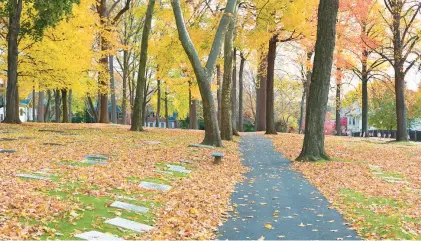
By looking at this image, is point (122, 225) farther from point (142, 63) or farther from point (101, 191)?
point (142, 63)

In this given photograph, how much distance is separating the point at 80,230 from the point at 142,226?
93cm

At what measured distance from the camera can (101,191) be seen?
7.41m

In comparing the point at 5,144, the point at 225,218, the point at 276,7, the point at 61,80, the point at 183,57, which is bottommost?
the point at 225,218

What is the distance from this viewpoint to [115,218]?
20.1ft

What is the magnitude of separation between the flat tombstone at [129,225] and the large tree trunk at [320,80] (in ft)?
27.5

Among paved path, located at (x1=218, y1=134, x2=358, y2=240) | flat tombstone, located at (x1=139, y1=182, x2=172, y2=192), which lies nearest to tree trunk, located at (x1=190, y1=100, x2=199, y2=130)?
paved path, located at (x1=218, y1=134, x2=358, y2=240)

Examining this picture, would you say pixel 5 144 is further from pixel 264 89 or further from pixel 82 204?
pixel 264 89

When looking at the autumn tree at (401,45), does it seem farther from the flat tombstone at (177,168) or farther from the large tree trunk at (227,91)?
the flat tombstone at (177,168)

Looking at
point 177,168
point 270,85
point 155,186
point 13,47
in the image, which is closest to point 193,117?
point 270,85

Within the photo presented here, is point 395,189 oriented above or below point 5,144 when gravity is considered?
below

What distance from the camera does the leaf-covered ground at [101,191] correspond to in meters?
5.61

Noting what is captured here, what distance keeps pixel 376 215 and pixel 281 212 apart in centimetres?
154

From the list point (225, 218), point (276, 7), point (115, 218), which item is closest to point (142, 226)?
point (115, 218)

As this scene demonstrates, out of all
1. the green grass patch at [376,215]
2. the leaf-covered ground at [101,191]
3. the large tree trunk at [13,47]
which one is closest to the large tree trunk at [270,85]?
the leaf-covered ground at [101,191]
